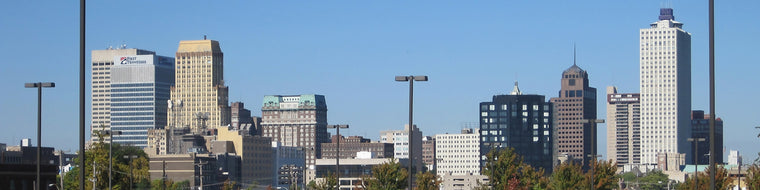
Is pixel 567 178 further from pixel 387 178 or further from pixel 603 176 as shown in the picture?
pixel 387 178

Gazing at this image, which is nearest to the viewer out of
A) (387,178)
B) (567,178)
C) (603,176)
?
(387,178)

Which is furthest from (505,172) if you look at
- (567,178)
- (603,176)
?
(603,176)

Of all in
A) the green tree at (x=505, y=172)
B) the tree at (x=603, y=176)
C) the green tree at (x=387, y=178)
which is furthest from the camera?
the tree at (x=603, y=176)

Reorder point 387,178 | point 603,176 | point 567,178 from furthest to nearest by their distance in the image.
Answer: point 603,176 → point 567,178 → point 387,178

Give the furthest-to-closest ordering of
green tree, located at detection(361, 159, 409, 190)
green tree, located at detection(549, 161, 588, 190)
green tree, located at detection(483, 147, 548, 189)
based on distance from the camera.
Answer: green tree, located at detection(483, 147, 548, 189)
green tree, located at detection(549, 161, 588, 190)
green tree, located at detection(361, 159, 409, 190)

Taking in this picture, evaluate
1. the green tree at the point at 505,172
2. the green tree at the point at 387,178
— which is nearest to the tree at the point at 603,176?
the green tree at the point at 505,172

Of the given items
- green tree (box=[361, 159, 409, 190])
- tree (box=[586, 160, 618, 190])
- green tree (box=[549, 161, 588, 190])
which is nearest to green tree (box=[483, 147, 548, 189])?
green tree (box=[549, 161, 588, 190])

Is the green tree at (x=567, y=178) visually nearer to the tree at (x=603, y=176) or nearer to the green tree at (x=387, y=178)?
the tree at (x=603, y=176)

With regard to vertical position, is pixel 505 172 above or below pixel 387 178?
above

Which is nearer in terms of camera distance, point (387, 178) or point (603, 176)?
point (387, 178)

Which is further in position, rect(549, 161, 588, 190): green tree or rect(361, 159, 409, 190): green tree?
rect(549, 161, 588, 190): green tree

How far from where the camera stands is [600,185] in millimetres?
86062

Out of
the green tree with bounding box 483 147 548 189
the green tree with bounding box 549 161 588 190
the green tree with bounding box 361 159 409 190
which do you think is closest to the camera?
the green tree with bounding box 361 159 409 190

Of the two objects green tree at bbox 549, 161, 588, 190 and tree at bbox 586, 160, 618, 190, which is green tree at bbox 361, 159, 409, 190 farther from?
tree at bbox 586, 160, 618, 190
